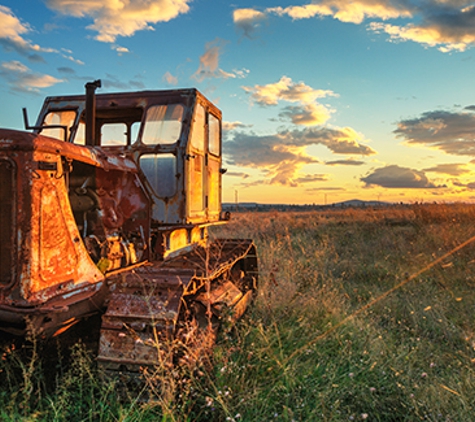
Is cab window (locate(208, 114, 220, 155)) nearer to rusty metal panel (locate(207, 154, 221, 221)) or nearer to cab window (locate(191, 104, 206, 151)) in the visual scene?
rusty metal panel (locate(207, 154, 221, 221))

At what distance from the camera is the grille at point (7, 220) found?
308 centimetres

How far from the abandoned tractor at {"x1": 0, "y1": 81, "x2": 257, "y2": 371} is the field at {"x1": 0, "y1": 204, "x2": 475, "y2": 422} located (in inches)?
13.2

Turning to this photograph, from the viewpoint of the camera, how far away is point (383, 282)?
8.80m

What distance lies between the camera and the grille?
121 inches

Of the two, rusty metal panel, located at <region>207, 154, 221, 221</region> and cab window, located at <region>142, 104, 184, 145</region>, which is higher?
cab window, located at <region>142, 104, 184, 145</region>

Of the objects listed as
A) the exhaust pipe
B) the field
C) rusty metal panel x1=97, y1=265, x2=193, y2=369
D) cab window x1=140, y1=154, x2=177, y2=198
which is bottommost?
the field

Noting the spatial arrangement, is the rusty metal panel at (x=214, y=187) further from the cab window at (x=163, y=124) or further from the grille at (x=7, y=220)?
the grille at (x=7, y=220)

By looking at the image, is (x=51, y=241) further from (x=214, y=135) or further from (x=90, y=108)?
(x=214, y=135)

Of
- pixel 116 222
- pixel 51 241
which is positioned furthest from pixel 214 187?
pixel 51 241

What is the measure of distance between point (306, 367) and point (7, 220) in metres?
2.93

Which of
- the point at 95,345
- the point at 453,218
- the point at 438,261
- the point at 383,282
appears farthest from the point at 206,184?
the point at 453,218

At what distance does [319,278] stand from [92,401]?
6278mm

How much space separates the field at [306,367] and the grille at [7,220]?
1.86 ft

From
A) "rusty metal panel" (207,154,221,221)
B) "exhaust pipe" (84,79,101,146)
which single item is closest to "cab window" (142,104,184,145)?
"exhaust pipe" (84,79,101,146)
